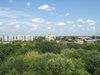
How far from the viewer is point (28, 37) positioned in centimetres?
17025

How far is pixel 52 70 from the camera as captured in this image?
74.5 ft

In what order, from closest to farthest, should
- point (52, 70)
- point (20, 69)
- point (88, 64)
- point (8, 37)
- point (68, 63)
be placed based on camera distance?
point (52, 70) → point (68, 63) → point (20, 69) → point (88, 64) → point (8, 37)

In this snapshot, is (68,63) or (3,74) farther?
(3,74)

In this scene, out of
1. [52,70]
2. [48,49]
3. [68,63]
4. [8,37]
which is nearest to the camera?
[52,70]

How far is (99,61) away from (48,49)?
3272 cm

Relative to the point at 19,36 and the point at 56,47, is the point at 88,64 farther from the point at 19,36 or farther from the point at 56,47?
the point at 19,36

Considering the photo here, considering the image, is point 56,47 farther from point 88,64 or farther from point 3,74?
point 3,74

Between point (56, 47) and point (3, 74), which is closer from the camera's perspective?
point (3, 74)

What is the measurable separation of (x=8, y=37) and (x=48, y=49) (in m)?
105

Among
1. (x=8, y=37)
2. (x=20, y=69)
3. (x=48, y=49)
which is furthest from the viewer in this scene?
(x=8, y=37)

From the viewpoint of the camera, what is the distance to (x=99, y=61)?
32562mm

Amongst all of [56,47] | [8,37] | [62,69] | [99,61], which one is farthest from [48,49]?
[8,37]

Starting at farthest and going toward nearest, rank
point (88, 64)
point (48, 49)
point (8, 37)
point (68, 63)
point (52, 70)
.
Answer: point (8, 37) → point (48, 49) → point (88, 64) → point (68, 63) → point (52, 70)

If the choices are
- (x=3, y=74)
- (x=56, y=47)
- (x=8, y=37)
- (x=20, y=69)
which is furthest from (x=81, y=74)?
(x=8, y=37)
